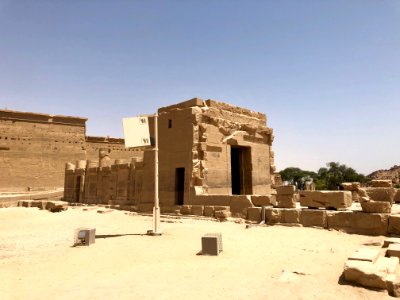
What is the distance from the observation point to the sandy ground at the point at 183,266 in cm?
398

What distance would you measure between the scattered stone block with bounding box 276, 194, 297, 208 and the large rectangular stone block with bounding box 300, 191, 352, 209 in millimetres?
383

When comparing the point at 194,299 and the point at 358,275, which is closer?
the point at 194,299

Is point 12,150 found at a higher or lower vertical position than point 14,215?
Result: higher

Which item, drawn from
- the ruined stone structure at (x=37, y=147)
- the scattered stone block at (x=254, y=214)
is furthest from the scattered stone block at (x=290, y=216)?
the ruined stone structure at (x=37, y=147)

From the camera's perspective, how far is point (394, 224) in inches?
281

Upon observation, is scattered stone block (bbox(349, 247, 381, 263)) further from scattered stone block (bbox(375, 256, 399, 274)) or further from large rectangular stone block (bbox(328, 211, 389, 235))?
large rectangular stone block (bbox(328, 211, 389, 235))

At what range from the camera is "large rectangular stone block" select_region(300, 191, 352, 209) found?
828 cm

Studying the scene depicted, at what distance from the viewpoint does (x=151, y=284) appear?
4.27 m

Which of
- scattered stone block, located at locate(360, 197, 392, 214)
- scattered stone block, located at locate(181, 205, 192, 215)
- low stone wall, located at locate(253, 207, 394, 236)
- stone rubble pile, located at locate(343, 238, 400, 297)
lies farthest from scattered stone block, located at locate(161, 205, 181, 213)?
stone rubble pile, located at locate(343, 238, 400, 297)

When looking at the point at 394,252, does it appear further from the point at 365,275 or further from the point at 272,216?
the point at 272,216

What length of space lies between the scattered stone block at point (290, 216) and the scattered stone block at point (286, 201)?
0.41 m

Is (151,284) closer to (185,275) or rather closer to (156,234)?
(185,275)

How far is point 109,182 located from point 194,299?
15385mm

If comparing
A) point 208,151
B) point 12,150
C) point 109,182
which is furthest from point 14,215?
point 12,150
